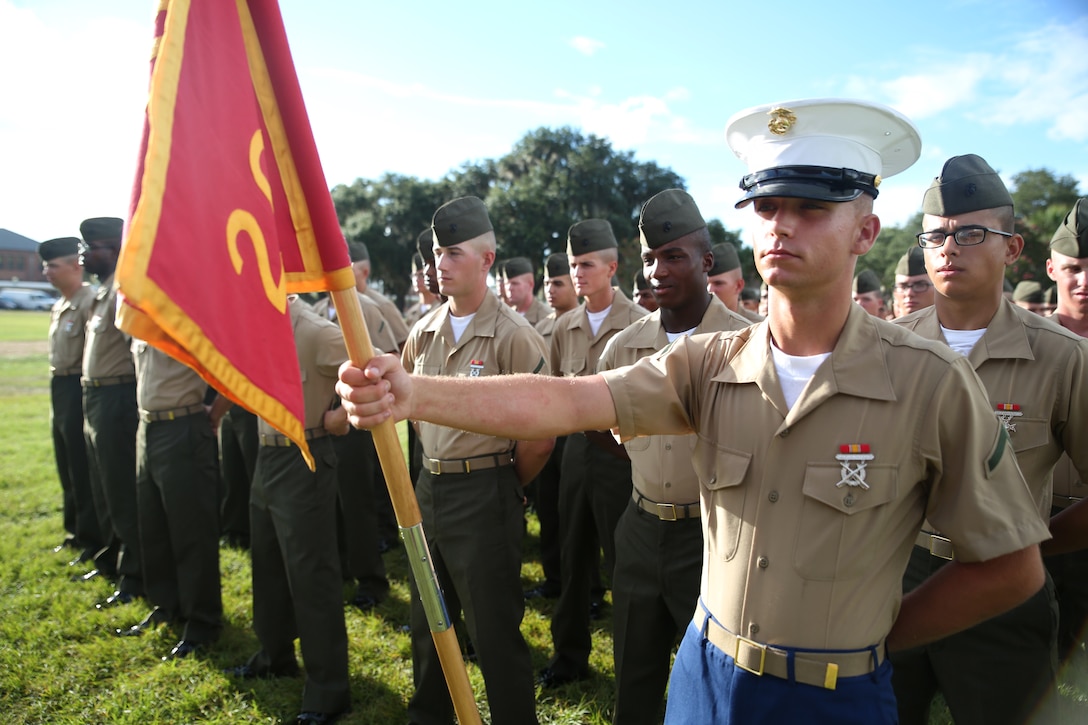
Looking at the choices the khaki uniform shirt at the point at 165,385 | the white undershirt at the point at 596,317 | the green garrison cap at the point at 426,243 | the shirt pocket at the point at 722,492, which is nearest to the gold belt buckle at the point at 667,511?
the shirt pocket at the point at 722,492

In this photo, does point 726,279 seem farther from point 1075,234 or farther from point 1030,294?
point 1030,294

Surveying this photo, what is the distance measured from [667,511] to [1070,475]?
1940 mm

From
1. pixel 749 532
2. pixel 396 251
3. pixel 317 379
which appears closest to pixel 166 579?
pixel 317 379

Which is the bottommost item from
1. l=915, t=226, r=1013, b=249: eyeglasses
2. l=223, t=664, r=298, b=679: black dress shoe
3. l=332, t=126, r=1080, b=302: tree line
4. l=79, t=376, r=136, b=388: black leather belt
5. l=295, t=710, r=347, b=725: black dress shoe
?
l=223, t=664, r=298, b=679: black dress shoe

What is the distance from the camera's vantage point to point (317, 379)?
441 centimetres

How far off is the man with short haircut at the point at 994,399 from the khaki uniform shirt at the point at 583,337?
9.13 ft

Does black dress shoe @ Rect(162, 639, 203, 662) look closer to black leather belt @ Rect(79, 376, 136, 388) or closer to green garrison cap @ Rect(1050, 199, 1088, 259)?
black leather belt @ Rect(79, 376, 136, 388)

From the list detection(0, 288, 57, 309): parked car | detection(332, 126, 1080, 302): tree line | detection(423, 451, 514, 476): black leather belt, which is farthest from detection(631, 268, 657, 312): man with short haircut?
detection(0, 288, 57, 309): parked car

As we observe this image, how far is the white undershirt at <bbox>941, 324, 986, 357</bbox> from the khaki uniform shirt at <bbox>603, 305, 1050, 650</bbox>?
1331 millimetres

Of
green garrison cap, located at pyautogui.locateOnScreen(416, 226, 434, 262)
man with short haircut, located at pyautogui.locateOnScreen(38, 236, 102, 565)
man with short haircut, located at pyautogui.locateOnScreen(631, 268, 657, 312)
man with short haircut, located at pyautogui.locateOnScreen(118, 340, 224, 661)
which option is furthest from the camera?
man with short haircut, located at pyautogui.locateOnScreen(631, 268, 657, 312)

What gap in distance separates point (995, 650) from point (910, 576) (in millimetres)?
369

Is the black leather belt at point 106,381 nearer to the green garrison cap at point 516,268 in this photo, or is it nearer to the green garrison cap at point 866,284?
the green garrison cap at point 516,268

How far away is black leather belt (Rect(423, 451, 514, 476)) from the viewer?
3.71m

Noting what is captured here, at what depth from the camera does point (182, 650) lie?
15.6ft
